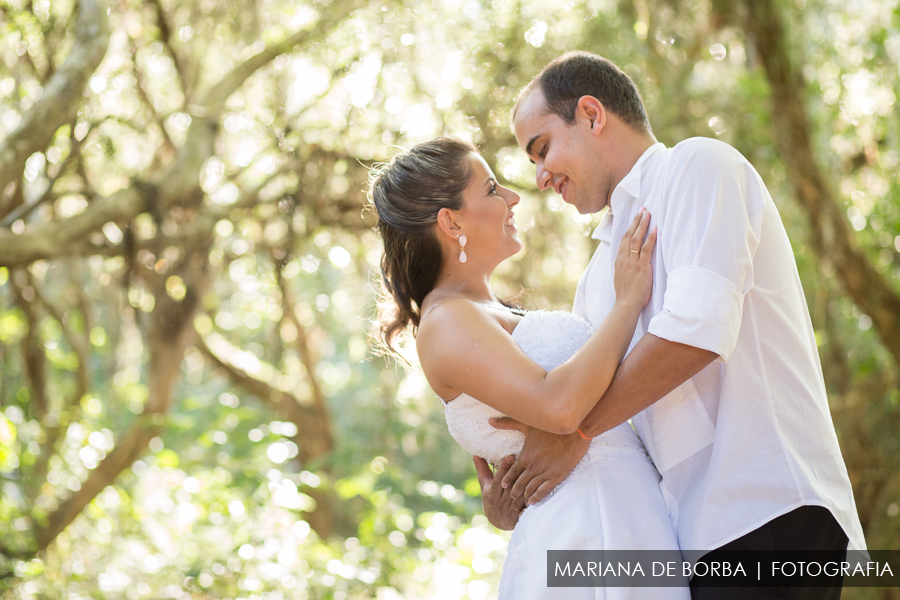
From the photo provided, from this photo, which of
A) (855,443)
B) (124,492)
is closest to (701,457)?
(855,443)

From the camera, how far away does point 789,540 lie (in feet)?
4.64

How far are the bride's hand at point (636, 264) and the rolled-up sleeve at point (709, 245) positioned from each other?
0.04m

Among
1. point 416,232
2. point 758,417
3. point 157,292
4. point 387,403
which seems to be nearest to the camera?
point 758,417

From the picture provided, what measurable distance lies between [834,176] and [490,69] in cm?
262

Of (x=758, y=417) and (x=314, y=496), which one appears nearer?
(x=758, y=417)

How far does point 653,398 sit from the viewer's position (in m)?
1.47

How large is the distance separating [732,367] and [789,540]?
1.20 feet

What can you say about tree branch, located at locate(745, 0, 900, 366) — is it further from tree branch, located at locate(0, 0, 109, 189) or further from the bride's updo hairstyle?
tree branch, located at locate(0, 0, 109, 189)

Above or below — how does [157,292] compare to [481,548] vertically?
above

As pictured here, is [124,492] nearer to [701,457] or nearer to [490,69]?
[490,69]

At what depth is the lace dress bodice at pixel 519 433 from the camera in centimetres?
171

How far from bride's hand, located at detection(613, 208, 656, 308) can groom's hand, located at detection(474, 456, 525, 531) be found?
53 cm

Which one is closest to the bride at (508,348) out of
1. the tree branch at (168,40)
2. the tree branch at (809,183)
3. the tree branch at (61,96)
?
the tree branch at (61,96)

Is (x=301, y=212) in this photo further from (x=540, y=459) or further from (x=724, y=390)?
(x=724, y=390)
